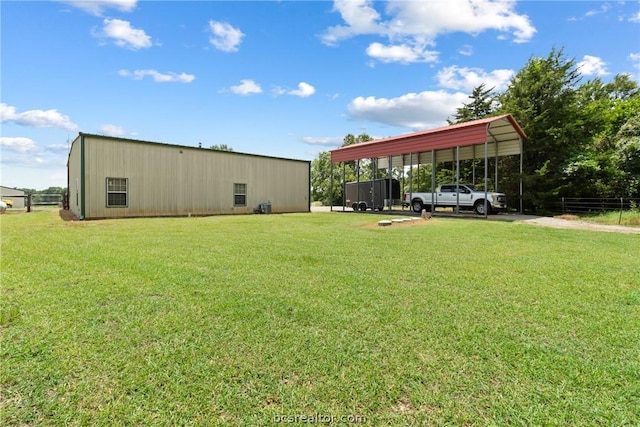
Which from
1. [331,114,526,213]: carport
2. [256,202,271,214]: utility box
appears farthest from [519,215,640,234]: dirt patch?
[256,202,271,214]: utility box

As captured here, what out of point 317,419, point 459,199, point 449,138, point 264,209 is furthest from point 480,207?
point 317,419

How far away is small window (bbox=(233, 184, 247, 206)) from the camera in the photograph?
60.4ft

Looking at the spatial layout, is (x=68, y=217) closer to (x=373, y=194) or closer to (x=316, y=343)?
(x=373, y=194)

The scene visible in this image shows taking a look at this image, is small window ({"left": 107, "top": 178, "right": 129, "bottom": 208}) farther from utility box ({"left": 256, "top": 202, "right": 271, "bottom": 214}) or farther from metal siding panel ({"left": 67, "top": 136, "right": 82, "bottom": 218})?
utility box ({"left": 256, "top": 202, "right": 271, "bottom": 214})

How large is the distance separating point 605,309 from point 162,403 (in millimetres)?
4055

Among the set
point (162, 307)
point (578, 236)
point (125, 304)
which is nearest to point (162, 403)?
point (162, 307)

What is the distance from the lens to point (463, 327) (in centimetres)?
289

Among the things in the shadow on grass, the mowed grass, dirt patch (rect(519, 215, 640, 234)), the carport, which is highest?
the carport

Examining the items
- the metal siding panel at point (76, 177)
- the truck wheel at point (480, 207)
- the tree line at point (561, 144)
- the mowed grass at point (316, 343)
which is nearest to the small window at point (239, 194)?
the metal siding panel at point (76, 177)

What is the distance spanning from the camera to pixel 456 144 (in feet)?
51.8

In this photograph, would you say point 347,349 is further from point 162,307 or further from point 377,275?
point 377,275

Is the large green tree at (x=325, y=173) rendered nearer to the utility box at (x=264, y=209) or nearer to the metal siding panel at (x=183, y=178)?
the metal siding panel at (x=183, y=178)

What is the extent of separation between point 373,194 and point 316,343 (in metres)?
18.9

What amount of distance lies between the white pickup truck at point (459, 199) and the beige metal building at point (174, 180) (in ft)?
23.3
